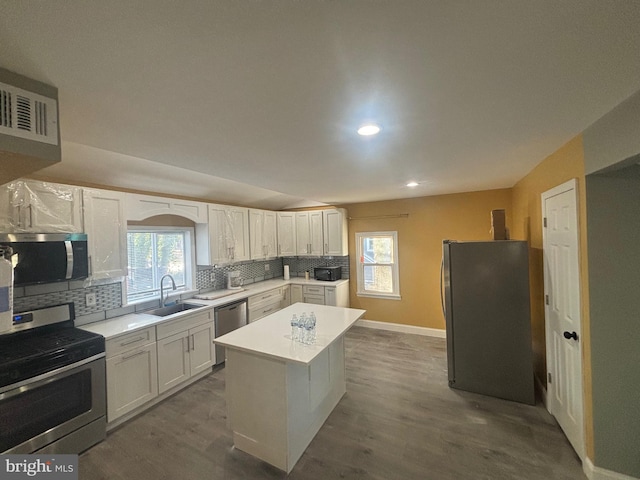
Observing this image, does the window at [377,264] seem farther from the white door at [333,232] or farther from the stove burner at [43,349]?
the stove burner at [43,349]

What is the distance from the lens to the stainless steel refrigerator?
2604mm

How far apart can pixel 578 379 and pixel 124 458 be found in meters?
3.44

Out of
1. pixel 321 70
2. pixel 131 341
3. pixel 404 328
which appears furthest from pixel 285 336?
pixel 404 328

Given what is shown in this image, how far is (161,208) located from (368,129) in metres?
2.71

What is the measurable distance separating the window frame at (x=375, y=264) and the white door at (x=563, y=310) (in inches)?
89.6

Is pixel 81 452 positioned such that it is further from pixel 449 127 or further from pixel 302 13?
pixel 449 127

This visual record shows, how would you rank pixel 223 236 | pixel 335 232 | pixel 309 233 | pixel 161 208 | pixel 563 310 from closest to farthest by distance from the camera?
pixel 563 310, pixel 161 208, pixel 223 236, pixel 335 232, pixel 309 233

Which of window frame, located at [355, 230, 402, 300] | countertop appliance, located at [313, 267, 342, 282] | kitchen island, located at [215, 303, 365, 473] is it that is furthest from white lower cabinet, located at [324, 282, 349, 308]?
kitchen island, located at [215, 303, 365, 473]

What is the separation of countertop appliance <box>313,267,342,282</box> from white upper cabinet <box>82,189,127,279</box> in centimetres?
298

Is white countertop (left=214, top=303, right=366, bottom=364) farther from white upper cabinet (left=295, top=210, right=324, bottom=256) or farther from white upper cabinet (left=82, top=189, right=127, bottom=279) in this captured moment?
white upper cabinet (left=295, top=210, right=324, bottom=256)

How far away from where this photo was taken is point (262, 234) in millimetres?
4695

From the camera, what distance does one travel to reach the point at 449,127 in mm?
1565

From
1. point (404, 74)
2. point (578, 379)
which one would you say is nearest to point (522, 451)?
point (578, 379)

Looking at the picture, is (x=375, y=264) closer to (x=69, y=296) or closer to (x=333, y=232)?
(x=333, y=232)
